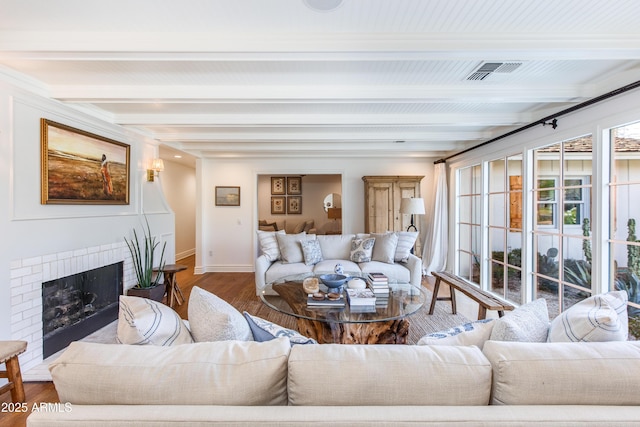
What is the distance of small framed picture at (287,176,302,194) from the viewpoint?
8.66m

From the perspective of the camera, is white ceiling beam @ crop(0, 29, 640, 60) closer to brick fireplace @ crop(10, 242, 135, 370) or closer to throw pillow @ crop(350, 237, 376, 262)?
brick fireplace @ crop(10, 242, 135, 370)

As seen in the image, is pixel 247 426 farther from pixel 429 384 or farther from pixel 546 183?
pixel 546 183

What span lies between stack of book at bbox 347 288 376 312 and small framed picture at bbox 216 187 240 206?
157 inches

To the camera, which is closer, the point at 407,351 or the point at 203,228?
the point at 407,351

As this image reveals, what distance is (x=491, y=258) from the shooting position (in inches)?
180

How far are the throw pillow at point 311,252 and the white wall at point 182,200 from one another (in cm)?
403

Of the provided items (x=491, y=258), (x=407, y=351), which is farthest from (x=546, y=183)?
(x=407, y=351)

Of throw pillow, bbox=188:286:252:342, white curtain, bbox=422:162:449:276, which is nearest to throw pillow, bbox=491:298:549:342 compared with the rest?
throw pillow, bbox=188:286:252:342

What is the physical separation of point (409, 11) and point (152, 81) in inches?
85.2

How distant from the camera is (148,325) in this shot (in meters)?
1.23

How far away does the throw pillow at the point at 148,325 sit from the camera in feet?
3.92

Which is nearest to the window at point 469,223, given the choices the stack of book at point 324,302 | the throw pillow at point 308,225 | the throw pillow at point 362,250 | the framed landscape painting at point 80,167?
the throw pillow at point 362,250

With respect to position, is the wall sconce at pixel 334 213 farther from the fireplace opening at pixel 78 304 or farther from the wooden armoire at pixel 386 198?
the fireplace opening at pixel 78 304

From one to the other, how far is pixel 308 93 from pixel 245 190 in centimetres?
363
